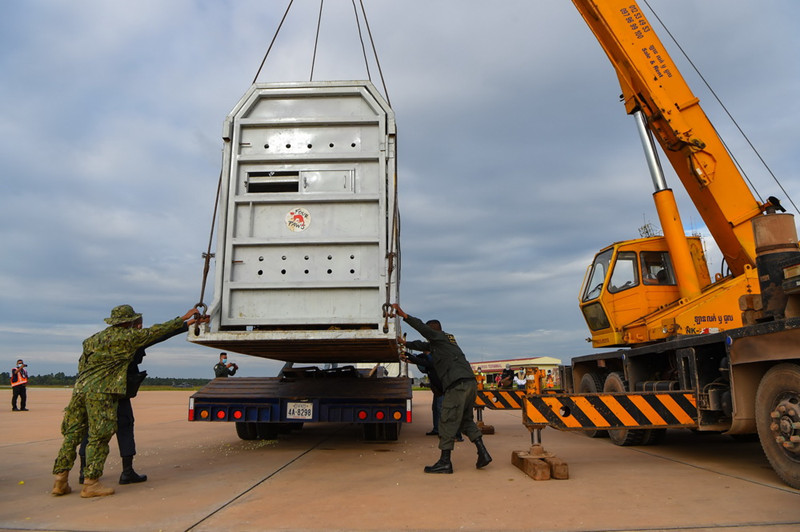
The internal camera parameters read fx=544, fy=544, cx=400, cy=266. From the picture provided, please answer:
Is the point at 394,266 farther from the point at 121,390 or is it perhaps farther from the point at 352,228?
the point at 121,390

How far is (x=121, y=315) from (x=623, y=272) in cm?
652

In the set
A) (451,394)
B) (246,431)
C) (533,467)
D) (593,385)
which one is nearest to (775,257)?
(533,467)

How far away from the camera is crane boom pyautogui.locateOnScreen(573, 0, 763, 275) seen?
7.37 m

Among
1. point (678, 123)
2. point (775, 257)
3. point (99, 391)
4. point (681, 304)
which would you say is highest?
point (678, 123)

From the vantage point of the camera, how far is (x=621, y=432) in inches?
293

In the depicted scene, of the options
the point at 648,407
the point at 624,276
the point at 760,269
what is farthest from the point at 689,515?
the point at 624,276

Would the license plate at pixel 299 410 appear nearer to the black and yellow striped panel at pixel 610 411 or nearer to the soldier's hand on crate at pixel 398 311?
the soldier's hand on crate at pixel 398 311

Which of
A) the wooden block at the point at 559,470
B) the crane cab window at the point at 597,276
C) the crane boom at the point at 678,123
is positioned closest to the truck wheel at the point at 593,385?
the crane cab window at the point at 597,276

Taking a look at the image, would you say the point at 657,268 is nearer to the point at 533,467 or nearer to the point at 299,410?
the point at 533,467

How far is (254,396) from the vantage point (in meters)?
6.88

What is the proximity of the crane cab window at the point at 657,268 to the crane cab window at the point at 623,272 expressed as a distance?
0.15 m

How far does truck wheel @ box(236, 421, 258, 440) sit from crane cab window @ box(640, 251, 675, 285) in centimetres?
616

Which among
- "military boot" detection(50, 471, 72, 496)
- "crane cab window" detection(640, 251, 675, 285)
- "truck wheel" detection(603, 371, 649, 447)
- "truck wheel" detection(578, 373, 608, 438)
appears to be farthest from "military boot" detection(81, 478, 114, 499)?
"crane cab window" detection(640, 251, 675, 285)

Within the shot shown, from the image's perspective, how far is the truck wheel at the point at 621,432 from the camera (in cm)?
722
